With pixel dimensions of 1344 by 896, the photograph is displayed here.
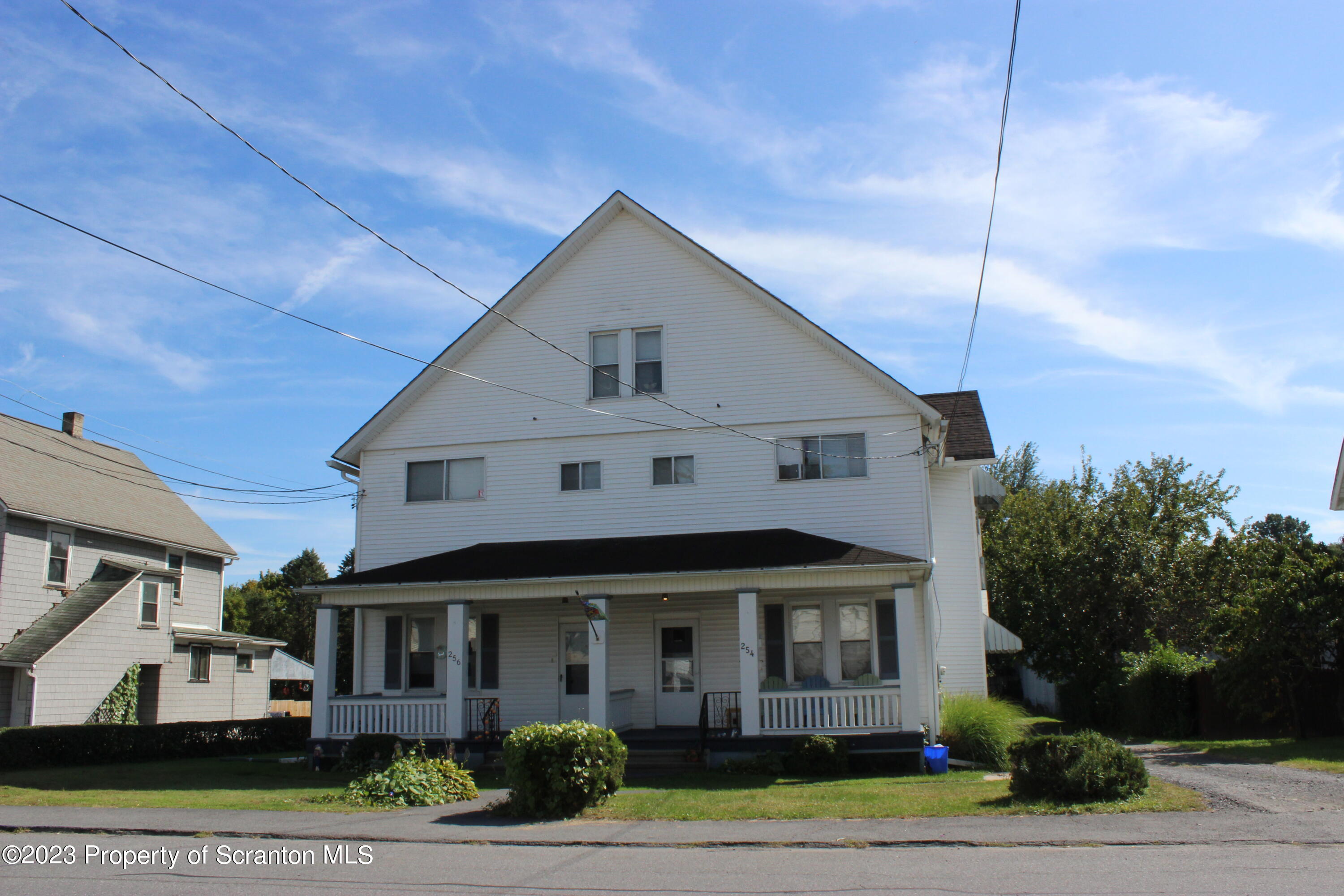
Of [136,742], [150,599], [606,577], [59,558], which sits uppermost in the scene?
[59,558]

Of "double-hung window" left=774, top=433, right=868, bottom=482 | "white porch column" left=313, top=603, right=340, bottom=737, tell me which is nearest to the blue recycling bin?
"double-hung window" left=774, top=433, right=868, bottom=482

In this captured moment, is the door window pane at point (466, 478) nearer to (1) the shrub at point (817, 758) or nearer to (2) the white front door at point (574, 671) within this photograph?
(2) the white front door at point (574, 671)

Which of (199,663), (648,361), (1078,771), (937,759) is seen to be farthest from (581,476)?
(199,663)

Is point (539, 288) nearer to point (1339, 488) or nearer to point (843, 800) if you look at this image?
point (843, 800)

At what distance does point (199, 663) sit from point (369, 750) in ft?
53.3

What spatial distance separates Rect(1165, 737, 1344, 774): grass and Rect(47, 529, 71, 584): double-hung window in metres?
26.5

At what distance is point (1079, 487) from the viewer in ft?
126

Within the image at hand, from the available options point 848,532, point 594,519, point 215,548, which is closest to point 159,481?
point 215,548

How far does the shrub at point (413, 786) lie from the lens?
13789mm

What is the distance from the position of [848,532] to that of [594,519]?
5.15 metres

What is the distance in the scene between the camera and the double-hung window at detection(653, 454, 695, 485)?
67.7ft

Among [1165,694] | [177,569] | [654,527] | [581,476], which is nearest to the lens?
[654,527]

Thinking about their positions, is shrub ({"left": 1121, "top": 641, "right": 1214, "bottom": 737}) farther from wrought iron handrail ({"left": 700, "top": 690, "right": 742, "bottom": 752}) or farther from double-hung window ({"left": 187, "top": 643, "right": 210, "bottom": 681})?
double-hung window ({"left": 187, "top": 643, "right": 210, "bottom": 681})

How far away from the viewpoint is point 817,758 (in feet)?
53.3
